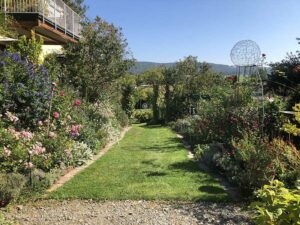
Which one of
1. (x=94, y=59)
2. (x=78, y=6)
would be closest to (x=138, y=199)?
(x=94, y=59)

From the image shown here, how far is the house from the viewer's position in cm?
1389

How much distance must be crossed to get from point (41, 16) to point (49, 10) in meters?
1.40

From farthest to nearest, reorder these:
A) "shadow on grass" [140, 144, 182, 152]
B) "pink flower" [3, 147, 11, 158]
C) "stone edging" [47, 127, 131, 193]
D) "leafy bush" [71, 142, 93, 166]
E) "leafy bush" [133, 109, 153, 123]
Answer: "leafy bush" [133, 109, 153, 123]
"shadow on grass" [140, 144, 182, 152]
"leafy bush" [71, 142, 93, 166]
"stone edging" [47, 127, 131, 193]
"pink flower" [3, 147, 11, 158]

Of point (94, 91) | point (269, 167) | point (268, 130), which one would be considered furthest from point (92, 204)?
point (94, 91)

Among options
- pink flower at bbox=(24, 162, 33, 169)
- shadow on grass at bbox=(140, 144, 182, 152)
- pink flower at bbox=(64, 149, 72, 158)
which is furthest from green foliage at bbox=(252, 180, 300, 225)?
shadow on grass at bbox=(140, 144, 182, 152)

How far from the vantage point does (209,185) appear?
6957 millimetres

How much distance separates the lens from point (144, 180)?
7316mm

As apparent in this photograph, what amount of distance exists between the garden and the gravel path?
29cm

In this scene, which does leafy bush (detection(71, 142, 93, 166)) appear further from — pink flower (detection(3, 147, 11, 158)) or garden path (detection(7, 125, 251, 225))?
pink flower (detection(3, 147, 11, 158))

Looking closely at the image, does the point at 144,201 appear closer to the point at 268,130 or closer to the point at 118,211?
the point at 118,211

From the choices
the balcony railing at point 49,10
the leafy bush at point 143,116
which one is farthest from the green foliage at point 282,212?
the leafy bush at point 143,116

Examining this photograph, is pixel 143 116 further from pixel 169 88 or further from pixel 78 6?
pixel 78 6

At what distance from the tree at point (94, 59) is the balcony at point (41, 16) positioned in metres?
1.39

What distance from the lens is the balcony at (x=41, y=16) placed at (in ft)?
45.6
